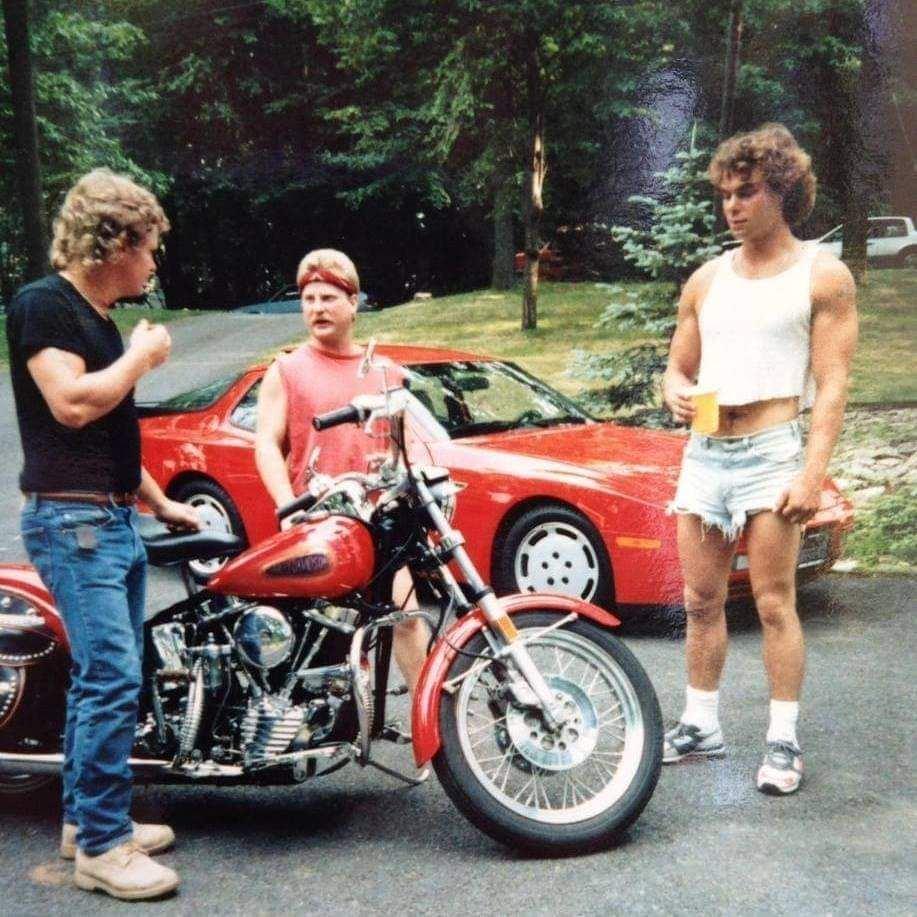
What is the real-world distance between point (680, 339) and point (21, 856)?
2535mm

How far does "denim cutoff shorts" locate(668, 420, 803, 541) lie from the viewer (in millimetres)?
3646

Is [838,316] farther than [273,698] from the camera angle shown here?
Yes

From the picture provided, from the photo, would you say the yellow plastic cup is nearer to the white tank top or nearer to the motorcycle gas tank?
the white tank top

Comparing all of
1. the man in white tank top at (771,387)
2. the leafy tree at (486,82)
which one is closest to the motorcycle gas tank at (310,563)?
the man in white tank top at (771,387)

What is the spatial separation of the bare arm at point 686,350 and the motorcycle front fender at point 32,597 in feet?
6.43

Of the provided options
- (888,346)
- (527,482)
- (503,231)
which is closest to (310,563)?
(527,482)

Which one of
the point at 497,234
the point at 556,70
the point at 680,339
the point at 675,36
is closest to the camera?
the point at 680,339

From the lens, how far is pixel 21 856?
11.0ft

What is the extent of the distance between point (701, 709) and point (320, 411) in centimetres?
156

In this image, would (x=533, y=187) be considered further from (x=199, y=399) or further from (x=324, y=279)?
(x=324, y=279)

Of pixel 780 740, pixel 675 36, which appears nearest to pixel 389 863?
pixel 780 740

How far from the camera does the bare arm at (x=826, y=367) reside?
3.53 metres

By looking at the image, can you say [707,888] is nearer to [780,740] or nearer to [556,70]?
[780,740]

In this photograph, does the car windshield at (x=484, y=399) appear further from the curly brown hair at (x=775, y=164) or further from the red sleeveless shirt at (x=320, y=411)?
the curly brown hair at (x=775, y=164)
